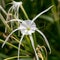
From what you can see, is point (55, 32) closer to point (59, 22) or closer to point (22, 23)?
point (59, 22)

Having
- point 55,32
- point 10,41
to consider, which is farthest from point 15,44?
point 55,32

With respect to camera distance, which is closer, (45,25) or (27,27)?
(27,27)

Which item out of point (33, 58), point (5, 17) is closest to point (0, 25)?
point (5, 17)

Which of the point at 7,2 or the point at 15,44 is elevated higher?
the point at 7,2

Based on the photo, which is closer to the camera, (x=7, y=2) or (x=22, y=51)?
(x=22, y=51)

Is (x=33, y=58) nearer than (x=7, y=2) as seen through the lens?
Yes

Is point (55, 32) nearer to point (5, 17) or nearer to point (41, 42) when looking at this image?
point (41, 42)
